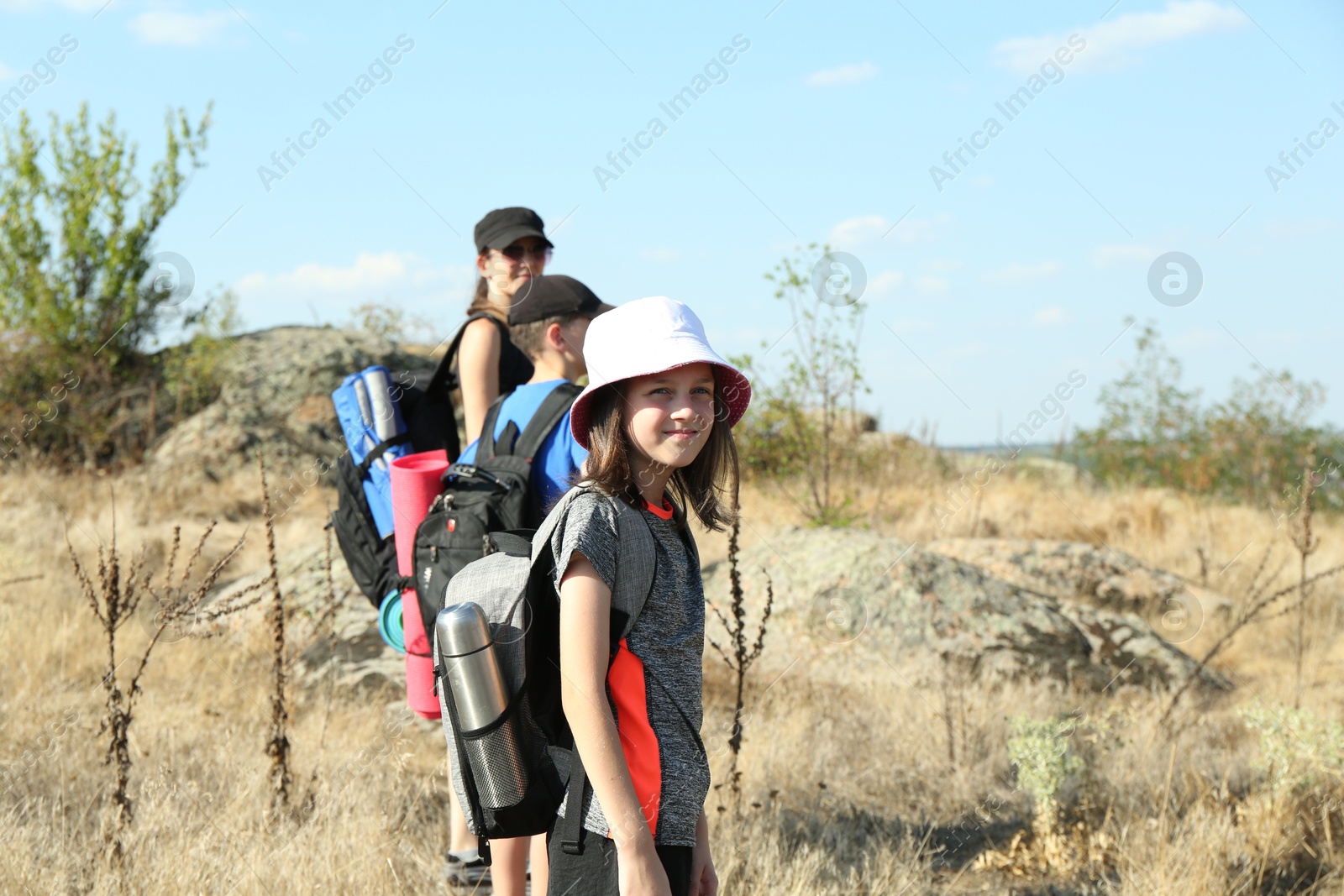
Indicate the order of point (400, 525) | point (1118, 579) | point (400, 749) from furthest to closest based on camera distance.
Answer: point (1118, 579) → point (400, 749) → point (400, 525)

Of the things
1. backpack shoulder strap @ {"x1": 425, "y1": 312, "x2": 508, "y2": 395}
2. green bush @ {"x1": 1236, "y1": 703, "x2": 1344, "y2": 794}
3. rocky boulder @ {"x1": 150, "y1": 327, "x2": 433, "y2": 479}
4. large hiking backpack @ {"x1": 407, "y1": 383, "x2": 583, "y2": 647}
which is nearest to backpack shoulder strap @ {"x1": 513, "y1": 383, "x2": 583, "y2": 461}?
large hiking backpack @ {"x1": 407, "y1": 383, "x2": 583, "y2": 647}

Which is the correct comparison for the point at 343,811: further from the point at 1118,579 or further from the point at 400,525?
the point at 1118,579

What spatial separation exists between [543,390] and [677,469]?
66cm

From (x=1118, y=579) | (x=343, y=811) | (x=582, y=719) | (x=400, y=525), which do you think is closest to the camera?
(x=582, y=719)

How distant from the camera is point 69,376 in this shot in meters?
11.6

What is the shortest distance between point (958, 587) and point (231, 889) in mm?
4147

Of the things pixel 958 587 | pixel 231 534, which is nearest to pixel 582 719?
pixel 958 587

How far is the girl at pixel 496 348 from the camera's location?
239cm

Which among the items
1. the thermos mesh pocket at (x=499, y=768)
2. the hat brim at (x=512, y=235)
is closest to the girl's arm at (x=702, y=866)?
the thermos mesh pocket at (x=499, y=768)

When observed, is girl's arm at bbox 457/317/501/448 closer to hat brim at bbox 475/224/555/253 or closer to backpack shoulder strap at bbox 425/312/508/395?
backpack shoulder strap at bbox 425/312/508/395

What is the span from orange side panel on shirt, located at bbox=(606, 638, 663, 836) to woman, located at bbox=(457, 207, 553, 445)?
3.90ft

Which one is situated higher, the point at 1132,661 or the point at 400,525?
the point at 400,525

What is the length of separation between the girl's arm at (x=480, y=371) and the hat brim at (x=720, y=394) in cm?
98

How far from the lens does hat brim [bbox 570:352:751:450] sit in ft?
6.01
